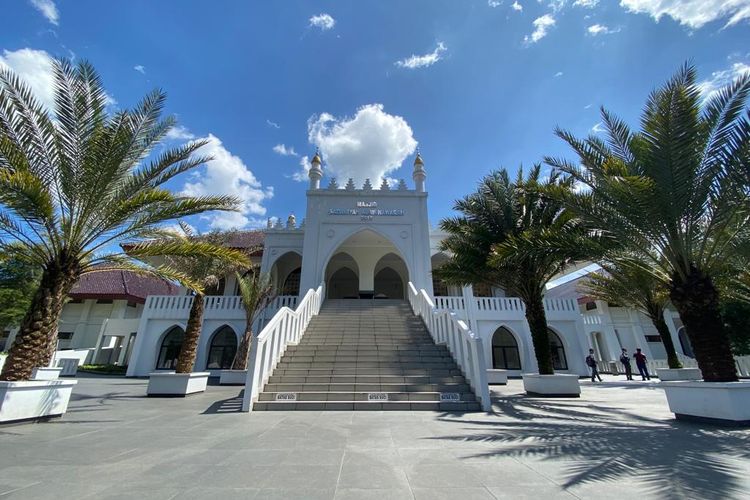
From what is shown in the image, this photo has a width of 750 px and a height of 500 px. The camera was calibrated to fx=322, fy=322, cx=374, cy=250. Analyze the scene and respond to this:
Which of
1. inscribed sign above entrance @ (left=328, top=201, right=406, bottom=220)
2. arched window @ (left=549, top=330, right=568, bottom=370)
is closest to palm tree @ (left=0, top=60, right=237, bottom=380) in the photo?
inscribed sign above entrance @ (left=328, top=201, right=406, bottom=220)

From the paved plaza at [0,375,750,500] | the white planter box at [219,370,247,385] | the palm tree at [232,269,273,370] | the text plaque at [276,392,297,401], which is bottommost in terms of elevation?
the paved plaza at [0,375,750,500]

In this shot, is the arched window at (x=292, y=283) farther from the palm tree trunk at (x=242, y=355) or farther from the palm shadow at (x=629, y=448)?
the palm shadow at (x=629, y=448)

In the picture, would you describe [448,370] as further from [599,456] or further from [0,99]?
[0,99]

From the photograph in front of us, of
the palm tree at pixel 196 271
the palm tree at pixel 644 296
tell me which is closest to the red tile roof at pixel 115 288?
the palm tree at pixel 196 271

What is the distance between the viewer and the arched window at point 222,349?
15.8m

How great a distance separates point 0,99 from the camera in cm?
533

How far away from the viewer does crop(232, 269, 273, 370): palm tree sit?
1291cm

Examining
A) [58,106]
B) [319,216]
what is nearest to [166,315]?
[319,216]

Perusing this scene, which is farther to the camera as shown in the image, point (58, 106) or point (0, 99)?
point (58, 106)

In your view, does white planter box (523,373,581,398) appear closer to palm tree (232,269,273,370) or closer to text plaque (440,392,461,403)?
text plaque (440,392,461,403)

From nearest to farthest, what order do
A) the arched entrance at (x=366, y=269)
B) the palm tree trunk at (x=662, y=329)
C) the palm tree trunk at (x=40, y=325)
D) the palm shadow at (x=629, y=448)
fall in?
1. the palm shadow at (x=629, y=448)
2. the palm tree trunk at (x=40, y=325)
3. the palm tree trunk at (x=662, y=329)
4. the arched entrance at (x=366, y=269)

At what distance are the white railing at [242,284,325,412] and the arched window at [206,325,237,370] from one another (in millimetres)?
6664

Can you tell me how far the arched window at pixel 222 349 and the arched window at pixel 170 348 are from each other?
1762 mm

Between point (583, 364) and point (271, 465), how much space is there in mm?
16889
